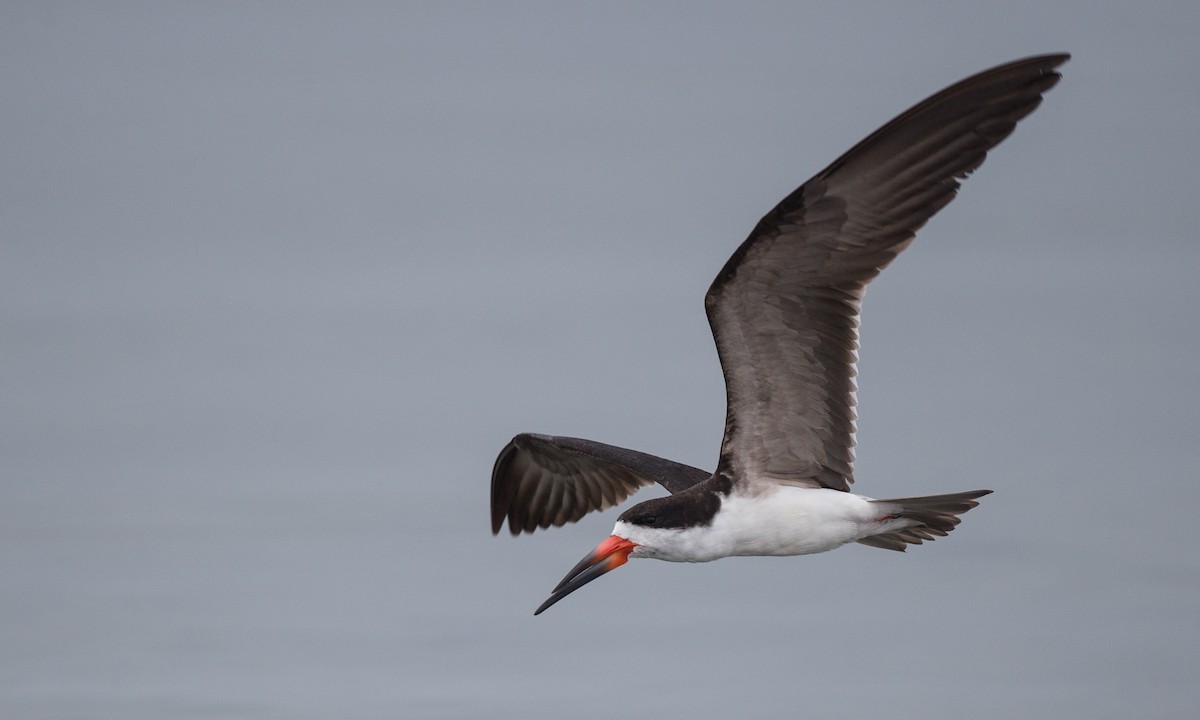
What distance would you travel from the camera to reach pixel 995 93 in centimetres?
841

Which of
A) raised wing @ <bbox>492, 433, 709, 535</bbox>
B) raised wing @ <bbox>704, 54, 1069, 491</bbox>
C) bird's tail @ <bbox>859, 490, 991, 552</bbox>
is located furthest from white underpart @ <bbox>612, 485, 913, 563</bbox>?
raised wing @ <bbox>492, 433, 709, 535</bbox>

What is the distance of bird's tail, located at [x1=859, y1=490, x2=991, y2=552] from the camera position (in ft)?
31.2

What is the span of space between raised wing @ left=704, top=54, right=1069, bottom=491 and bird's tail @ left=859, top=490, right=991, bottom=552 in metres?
0.48

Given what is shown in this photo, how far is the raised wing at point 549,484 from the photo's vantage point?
12688 mm

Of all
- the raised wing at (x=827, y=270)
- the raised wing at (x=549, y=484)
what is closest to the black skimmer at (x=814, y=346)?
the raised wing at (x=827, y=270)

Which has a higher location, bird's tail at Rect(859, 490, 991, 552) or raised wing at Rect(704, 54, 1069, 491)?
raised wing at Rect(704, 54, 1069, 491)

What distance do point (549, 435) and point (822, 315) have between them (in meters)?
3.74

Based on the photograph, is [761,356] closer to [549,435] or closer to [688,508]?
[688,508]

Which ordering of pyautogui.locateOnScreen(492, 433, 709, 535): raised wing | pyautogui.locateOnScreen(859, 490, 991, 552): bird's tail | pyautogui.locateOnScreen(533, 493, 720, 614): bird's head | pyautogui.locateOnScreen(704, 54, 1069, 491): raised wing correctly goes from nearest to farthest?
pyautogui.locateOnScreen(704, 54, 1069, 491): raised wing → pyautogui.locateOnScreen(533, 493, 720, 614): bird's head → pyautogui.locateOnScreen(859, 490, 991, 552): bird's tail → pyautogui.locateOnScreen(492, 433, 709, 535): raised wing

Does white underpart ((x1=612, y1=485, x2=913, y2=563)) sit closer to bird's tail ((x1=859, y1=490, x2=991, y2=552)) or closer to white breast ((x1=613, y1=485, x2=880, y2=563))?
white breast ((x1=613, y1=485, x2=880, y2=563))

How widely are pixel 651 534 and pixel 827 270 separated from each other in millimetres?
1963

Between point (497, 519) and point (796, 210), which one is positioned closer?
point (796, 210)

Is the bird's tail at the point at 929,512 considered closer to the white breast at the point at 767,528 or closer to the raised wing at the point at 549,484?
the white breast at the point at 767,528

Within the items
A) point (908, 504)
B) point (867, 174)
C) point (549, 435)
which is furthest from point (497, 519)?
point (867, 174)
